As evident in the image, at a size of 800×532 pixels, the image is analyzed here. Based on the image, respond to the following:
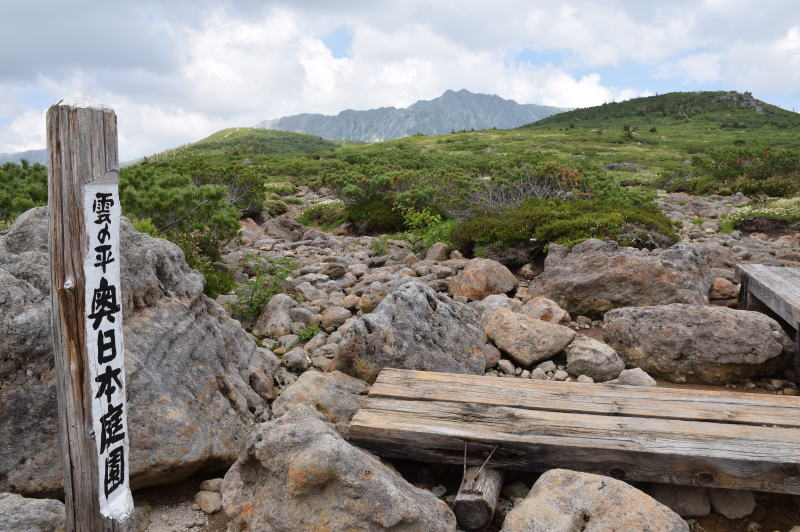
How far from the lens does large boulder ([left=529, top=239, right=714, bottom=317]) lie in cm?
728

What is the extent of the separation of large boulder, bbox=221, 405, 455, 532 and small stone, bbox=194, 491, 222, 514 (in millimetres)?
183

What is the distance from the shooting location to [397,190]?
56.7ft

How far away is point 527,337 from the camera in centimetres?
592

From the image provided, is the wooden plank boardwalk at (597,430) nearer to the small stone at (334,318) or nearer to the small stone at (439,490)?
the small stone at (439,490)

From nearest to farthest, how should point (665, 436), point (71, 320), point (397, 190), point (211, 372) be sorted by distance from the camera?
point (71, 320), point (665, 436), point (211, 372), point (397, 190)

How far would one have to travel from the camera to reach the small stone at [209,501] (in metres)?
3.48

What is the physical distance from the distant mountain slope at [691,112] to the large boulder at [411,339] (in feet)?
268

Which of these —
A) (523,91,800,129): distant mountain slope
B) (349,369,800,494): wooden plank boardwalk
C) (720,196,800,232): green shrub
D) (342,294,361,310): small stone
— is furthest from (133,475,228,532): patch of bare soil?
(523,91,800,129): distant mountain slope

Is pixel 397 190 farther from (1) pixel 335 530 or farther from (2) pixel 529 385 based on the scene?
(1) pixel 335 530

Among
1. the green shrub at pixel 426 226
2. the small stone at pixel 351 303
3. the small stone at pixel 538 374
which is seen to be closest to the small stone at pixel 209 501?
the small stone at pixel 538 374

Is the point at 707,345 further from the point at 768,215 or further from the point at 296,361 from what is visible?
the point at 768,215

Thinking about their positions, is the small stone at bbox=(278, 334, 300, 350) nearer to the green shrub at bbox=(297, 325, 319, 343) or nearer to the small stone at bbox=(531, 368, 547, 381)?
the green shrub at bbox=(297, 325, 319, 343)

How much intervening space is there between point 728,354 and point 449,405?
3.33 m

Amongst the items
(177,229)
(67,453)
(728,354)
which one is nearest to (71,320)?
(67,453)
